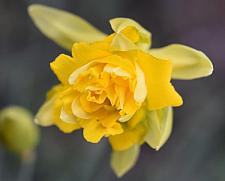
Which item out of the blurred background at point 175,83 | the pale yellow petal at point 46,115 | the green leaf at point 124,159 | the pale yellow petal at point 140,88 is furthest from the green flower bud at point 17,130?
the blurred background at point 175,83

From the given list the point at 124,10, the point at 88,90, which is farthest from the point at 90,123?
the point at 124,10

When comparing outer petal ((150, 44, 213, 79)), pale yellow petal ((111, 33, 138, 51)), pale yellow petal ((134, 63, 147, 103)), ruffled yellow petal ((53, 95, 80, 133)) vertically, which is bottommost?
ruffled yellow petal ((53, 95, 80, 133))

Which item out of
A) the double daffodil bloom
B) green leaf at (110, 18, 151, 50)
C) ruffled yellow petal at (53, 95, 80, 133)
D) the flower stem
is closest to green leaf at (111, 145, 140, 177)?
the double daffodil bloom

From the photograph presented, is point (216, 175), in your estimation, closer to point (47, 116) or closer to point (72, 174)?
point (72, 174)

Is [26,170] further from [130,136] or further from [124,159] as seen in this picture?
[130,136]

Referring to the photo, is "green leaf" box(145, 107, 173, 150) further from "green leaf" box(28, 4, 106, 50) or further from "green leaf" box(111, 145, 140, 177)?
"green leaf" box(28, 4, 106, 50)

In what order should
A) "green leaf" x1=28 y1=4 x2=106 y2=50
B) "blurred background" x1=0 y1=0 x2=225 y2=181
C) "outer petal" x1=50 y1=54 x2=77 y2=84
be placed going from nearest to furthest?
"outer petal" x1=50 y1=54 x2=77 y2=84
"green leaf" x1=28 y1=4 x2=106 y2=50
"blurred background" x1=0 y1=0 x2=225 y2=181
